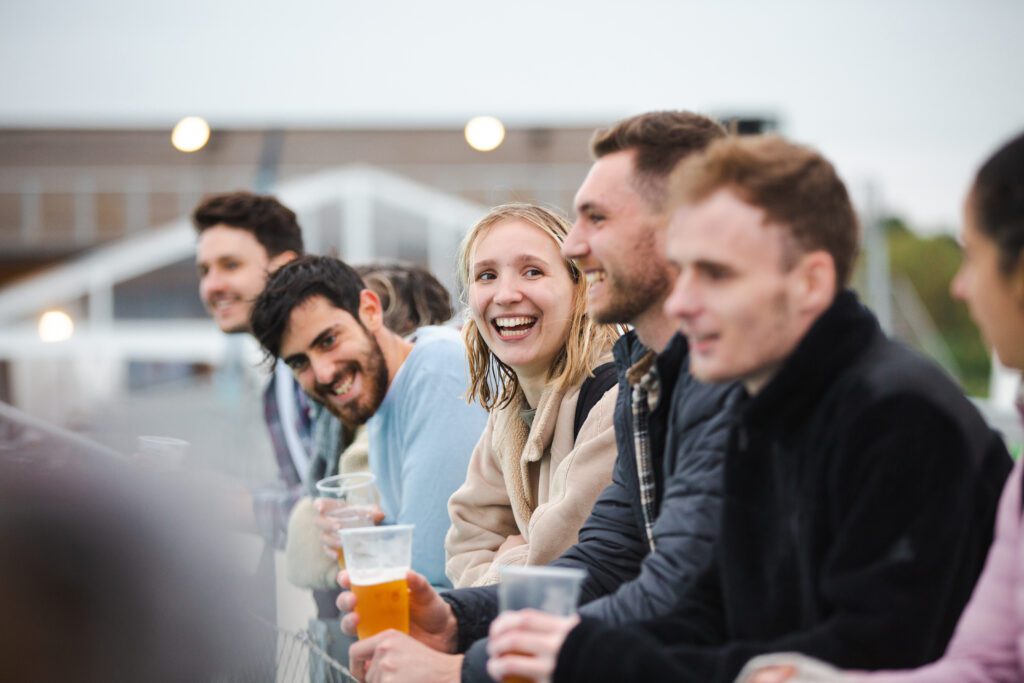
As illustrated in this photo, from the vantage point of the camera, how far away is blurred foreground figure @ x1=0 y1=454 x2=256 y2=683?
1.75 m

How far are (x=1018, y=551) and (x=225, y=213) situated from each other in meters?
4.01

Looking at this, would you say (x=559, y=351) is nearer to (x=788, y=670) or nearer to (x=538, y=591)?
(x=538, y=591)

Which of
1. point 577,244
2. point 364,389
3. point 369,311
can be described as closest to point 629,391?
point 577,244

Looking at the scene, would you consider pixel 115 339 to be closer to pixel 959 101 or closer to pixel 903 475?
pixel 903 475

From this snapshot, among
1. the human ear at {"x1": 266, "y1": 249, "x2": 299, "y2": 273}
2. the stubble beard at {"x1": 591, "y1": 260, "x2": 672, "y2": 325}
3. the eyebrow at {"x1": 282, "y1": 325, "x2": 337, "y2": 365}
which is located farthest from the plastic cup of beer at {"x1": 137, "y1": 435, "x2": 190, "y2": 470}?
the human ear at {"x1": 266, "y1": 249, "x2": 299, "y2": 273}

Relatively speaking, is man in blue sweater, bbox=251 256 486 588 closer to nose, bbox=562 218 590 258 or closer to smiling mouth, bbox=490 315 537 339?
smiling mouth, bbox=490 315 537 339

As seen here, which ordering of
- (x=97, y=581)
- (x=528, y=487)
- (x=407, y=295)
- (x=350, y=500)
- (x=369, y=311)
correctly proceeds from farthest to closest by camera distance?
(x=407, y=295), (x=369, y=311), (x=350, y=500), (x=528, y=487), (x=97, y=581)

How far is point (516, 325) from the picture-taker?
9.29 ft

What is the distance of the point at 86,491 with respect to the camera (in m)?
1.91

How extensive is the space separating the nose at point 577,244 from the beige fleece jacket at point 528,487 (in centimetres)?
50

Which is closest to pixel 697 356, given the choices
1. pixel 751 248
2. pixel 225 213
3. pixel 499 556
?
pixel 751 248

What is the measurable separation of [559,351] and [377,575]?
93 centimetres

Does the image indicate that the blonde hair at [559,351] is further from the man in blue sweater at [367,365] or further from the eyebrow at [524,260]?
the man in blue sweater at [367,365]

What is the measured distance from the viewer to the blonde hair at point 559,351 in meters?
2.79
